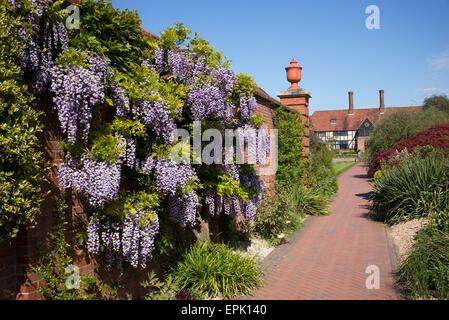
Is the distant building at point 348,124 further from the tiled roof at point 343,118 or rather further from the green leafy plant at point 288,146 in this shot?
the green leafy plant at point 288,146

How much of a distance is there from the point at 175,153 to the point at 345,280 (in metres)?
3.24

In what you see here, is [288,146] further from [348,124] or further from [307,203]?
[348,124]

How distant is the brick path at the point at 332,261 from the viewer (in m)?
4.93

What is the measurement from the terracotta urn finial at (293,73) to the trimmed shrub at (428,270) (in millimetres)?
7650

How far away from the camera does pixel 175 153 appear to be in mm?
4148

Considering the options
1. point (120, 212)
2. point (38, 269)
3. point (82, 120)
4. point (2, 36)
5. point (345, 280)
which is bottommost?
point (345, 280)

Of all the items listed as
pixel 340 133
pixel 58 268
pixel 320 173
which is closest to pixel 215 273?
pixel 58 268

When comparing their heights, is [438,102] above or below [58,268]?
above

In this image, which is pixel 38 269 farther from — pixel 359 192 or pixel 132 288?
pixel 359 192

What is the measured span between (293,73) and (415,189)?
18.3 feet

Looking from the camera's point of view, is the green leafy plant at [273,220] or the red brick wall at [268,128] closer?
the green leafy plant at [273,220]

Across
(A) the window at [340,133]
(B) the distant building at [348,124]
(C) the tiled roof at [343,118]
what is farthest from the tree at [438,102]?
(A) the window at [340,133]

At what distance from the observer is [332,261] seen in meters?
6.27
